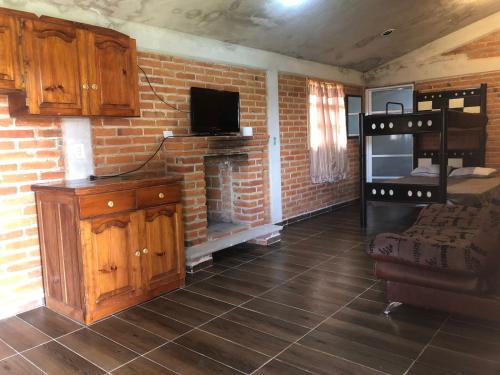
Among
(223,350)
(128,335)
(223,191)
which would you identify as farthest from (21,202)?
(223,191)

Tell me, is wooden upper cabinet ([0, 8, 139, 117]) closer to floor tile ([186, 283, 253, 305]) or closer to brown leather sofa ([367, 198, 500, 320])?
floor tile ([186, 283, 253, 305])

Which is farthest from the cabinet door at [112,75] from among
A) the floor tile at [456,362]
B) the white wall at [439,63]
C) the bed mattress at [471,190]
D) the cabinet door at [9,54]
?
the white wall at [439,63]

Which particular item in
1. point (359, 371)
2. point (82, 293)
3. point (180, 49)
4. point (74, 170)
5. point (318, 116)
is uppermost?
point (180, 49)

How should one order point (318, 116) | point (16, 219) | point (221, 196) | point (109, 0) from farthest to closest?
point (318, 116), point (221, 196), point (109, 0), point (16, 219)

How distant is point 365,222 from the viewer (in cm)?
511

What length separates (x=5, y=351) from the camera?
243cm

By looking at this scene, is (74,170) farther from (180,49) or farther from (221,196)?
(221,196)

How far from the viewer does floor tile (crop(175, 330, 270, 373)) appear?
2213 mm

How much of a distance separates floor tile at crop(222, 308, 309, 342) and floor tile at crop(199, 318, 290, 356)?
0.04 meters

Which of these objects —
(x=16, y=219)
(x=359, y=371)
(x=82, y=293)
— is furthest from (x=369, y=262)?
(x=16, y=219)

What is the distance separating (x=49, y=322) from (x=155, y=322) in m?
0.71

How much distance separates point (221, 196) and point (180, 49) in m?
1.70

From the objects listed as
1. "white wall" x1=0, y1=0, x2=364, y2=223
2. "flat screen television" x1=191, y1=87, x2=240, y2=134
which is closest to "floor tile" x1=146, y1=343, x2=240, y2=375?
"flat screen television" x1=191, y1=87, x2=240, y2=134

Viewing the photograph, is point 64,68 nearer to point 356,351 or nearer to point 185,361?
point 185,361
